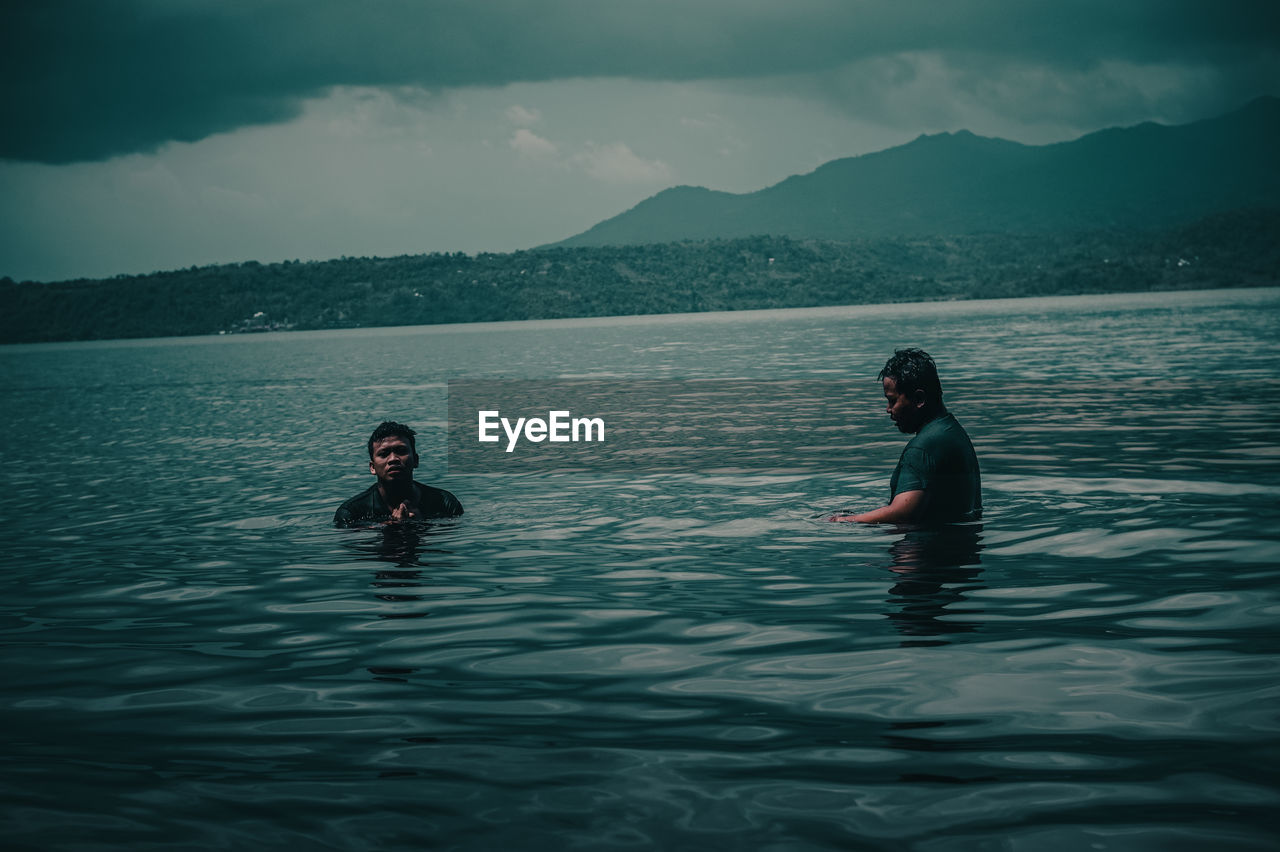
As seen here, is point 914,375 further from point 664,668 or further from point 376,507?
point 376,507

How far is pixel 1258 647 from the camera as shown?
766 cm

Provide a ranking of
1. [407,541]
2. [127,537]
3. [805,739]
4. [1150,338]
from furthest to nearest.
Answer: [1150,338]
[127,537]
[407,541]
[805,739]

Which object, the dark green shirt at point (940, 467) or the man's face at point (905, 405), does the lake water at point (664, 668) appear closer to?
the dark green shirt at point (940, 467)

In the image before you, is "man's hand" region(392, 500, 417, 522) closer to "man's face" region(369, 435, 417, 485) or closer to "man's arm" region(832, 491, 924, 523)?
"man's face" region(369, 435, 417, 485)

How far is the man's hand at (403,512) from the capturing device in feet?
47.5

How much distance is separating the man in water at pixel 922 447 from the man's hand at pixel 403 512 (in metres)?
5.91

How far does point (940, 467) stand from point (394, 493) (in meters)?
6.92

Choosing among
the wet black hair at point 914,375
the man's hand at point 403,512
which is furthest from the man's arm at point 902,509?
the man's hand at point 403,512

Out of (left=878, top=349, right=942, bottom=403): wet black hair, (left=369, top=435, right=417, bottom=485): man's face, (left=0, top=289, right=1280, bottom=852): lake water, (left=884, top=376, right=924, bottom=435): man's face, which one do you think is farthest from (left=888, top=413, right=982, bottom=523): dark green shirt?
(left=369, top=435, right=417, bottom=485): man's face

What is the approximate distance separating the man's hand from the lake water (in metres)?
0.21

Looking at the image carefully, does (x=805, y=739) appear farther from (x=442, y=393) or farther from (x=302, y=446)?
(x=442, y=393)

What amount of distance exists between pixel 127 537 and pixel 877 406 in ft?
70.1

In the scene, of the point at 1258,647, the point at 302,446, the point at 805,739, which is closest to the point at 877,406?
the point at 302,446

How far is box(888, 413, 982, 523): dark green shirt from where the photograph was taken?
11180mm
